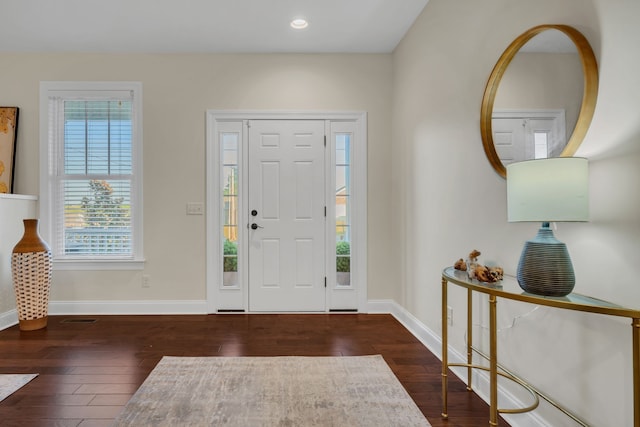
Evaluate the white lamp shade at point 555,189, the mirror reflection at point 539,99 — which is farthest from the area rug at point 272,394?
the mirror reflection at point 539,99

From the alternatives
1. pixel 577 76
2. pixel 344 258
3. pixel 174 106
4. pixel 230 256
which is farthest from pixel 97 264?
pixel 577 76

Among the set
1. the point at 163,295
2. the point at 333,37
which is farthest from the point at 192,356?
the point at 333,37

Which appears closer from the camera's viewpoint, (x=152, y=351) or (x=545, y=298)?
(x=545, y=298)

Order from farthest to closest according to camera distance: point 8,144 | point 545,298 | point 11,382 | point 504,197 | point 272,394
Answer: point 8,144 < point 11,382 < point 272,394 < point 504,197 < point 545,298

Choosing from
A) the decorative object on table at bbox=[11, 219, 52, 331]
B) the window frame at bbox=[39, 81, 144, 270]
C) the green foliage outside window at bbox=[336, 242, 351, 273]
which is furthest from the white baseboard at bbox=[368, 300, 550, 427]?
the decorative object on table at bbox=[11, 219, 52, 331]

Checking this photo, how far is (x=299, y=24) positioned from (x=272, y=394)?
9.51ft

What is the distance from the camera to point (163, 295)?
370 cm

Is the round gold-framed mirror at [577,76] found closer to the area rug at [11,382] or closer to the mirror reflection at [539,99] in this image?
the mirror reflection at [539,99]

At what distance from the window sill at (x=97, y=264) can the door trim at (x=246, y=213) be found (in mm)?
726

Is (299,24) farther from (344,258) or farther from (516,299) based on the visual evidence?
(516,299)

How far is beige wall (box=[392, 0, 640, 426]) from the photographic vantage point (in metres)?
1.23

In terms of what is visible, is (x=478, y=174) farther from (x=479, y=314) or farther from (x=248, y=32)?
(x=248, y=32)

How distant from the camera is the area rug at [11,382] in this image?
2.07 metres

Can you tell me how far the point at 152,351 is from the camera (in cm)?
269
